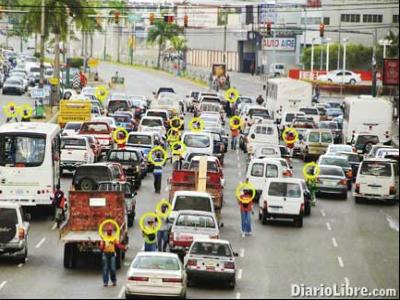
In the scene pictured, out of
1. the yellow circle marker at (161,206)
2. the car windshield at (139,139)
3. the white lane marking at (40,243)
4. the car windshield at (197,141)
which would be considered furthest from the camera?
the car windshield at (139,139)

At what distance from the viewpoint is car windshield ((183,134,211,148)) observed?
6188cm

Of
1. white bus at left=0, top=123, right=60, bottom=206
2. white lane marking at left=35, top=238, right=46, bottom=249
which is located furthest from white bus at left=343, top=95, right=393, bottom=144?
white lane marking at left=35, top=238, right=46, bottom=249

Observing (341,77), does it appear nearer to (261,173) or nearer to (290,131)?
(290,131)

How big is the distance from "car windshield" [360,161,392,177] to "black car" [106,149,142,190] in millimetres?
9036

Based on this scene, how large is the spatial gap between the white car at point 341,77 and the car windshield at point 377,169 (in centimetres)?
8992

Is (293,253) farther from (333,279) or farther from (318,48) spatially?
(318,48)

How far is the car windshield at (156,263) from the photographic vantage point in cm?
3106

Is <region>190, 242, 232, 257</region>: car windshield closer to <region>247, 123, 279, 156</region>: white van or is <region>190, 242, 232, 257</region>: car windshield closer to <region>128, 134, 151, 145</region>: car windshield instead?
<region>128, 134, 151, 145</region>: car windshield

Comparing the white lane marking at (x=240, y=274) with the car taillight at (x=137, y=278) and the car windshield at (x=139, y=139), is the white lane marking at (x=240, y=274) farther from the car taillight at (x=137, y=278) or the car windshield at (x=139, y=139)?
the car windshield at (x=139, y=139)

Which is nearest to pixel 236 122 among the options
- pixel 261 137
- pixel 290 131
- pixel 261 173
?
pixel 290 131

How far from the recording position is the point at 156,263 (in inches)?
1228

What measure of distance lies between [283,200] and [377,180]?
7.79 meters

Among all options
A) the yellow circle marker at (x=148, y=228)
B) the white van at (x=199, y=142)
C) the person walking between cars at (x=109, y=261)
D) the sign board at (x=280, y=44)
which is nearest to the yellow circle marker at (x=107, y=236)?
the person walking between cars at (x=109, y=261)

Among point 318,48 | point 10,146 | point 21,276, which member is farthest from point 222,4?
point 21,276
